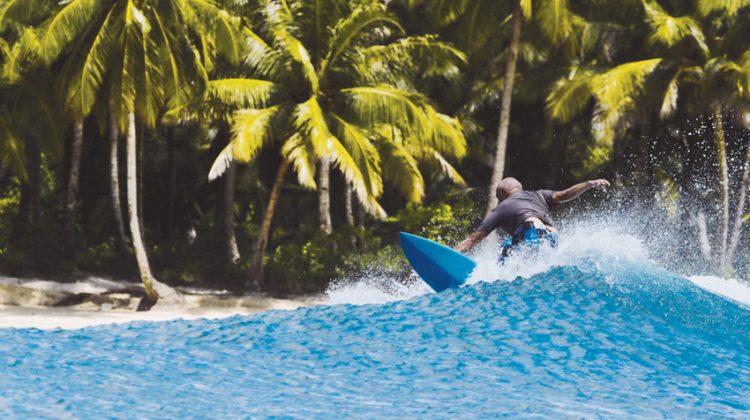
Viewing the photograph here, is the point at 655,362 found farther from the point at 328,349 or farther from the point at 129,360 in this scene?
the point at 129,360

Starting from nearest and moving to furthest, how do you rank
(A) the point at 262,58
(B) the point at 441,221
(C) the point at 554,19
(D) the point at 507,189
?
1. (D) the point at 507,189
2. (A) the point at 262,58
3. (C) the point at 554,19
4. (B) the point at 441,221

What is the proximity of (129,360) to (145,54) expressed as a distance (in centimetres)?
1004

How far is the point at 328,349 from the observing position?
10.7 metres

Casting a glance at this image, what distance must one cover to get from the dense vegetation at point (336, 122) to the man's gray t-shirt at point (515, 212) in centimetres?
827

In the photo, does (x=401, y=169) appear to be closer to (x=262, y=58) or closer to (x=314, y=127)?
(x=314, y=127)

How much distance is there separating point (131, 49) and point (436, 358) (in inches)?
442

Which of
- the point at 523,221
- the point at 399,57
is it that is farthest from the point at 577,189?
the point at 399,57

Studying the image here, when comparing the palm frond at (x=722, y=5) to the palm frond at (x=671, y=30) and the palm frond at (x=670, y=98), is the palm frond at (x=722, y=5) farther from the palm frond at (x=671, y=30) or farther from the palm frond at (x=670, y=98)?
the palm frond at (x=670, y=98)

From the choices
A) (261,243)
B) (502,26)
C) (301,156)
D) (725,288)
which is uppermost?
(502,26)

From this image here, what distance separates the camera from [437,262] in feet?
41.9

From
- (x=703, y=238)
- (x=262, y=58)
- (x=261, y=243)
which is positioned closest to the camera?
(x=262, y=58)

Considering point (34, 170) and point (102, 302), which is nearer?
point (102, 302)

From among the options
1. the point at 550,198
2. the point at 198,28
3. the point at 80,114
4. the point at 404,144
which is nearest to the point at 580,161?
the point at 404,144

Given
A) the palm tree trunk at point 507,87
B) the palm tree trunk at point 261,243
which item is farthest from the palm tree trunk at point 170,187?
the palm tree trunk at point 507,87
